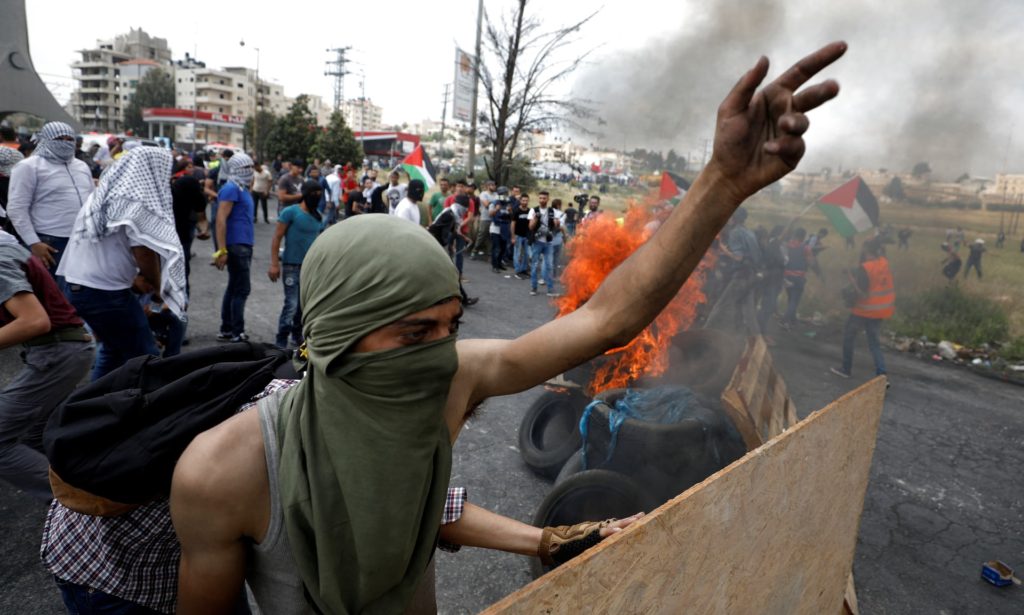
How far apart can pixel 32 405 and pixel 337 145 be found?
36.9 metres

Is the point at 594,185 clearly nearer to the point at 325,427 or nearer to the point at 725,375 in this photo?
the point at 725,375

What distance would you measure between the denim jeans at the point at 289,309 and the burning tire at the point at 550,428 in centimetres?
284

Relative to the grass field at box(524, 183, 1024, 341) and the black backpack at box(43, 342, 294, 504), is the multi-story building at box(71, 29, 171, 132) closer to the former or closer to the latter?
the grass field at box(524, 183, 1024, 341)

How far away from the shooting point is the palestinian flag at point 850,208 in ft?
32.0

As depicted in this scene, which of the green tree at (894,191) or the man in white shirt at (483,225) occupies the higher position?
the green tree at (894,191)

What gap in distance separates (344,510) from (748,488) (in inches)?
36.3

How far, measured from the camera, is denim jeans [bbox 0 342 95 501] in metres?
2.80

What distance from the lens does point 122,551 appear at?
138cm

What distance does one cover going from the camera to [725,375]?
4.45 meters

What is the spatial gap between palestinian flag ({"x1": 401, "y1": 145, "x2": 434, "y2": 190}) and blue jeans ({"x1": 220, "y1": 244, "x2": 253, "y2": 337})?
891 cm

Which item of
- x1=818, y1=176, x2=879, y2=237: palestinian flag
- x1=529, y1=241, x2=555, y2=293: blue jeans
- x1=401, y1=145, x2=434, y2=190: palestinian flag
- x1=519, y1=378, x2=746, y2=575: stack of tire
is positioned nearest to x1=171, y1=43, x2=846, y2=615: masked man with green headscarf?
x1=519, y1=378, x2=746, y2=575: stack of tire

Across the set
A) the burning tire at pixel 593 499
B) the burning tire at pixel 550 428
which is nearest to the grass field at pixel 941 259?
the burning tire at pixel 550 428

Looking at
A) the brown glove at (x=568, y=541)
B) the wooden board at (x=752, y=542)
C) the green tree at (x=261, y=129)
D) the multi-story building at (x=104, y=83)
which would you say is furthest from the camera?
the multi-story building at (x=104, y=83)

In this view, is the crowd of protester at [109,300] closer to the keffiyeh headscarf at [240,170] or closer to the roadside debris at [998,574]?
the keffiyeh headscarf at [240,170]
